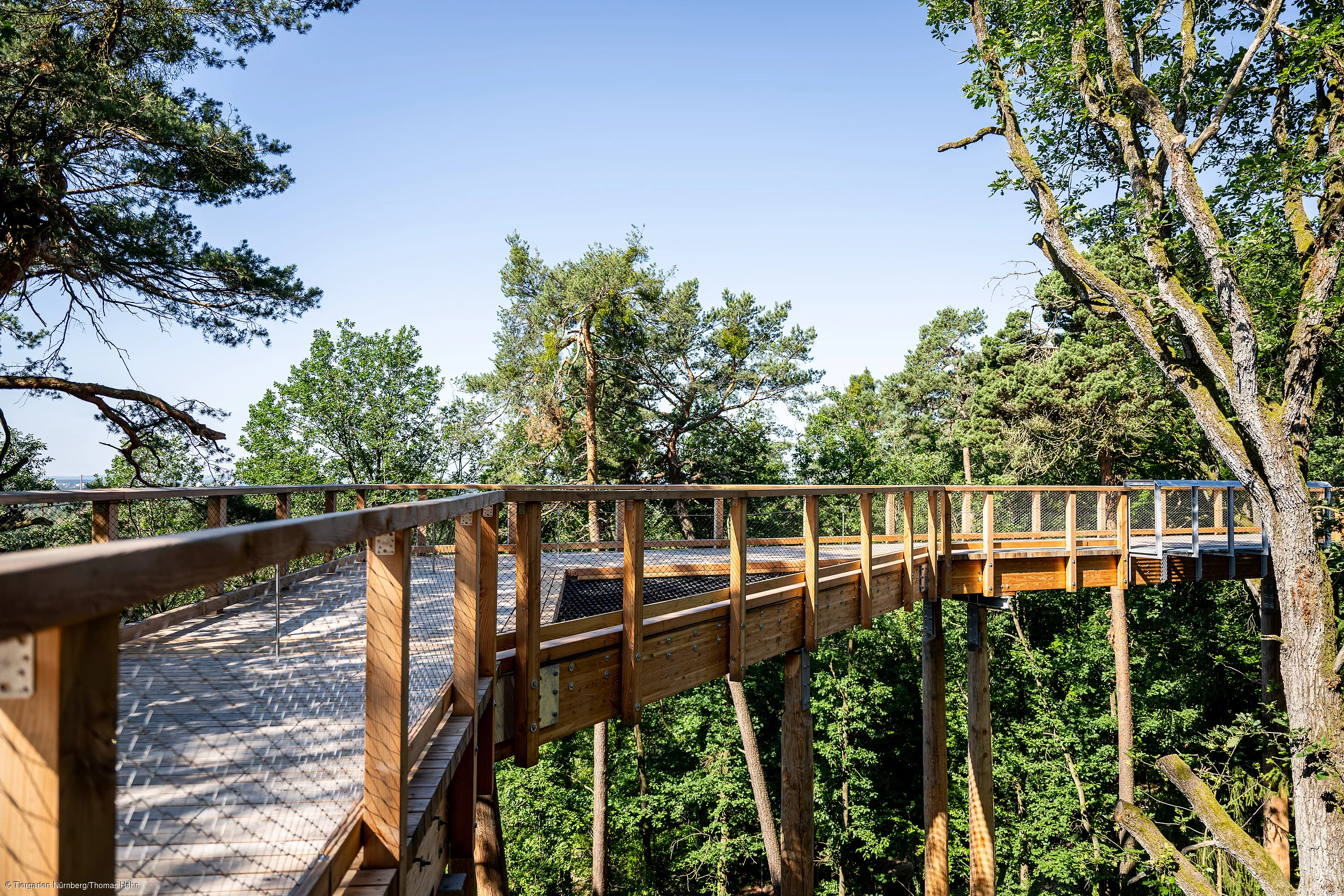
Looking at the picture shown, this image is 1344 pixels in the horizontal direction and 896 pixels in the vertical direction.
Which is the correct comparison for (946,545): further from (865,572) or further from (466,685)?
(466,685)

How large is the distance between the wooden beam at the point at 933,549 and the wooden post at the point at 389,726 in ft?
23.3

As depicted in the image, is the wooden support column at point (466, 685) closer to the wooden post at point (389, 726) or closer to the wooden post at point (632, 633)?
the wooden post at point (389, 726)

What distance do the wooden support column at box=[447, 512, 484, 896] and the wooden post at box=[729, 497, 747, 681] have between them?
2.30 metres

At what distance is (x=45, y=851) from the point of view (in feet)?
2.10

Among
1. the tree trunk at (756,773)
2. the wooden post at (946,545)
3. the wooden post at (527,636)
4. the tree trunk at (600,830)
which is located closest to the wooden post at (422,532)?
the tree trunk at (756,773)

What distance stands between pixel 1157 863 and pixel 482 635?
26.6ft

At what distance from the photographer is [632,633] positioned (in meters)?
4.22

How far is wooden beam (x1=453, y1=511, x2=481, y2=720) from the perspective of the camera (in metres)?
2.68

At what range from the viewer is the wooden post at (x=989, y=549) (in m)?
8.63

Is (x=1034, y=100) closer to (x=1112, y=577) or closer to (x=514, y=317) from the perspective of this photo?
(x=1112, y=577)

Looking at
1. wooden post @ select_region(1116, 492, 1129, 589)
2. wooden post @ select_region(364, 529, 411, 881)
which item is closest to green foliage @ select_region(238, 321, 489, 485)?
wooden post @ select_region(1116, 492, 1129, 589)

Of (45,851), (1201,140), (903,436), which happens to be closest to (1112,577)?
(1201,140)

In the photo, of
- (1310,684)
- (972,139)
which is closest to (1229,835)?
(1310,684)

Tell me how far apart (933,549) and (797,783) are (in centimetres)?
346
